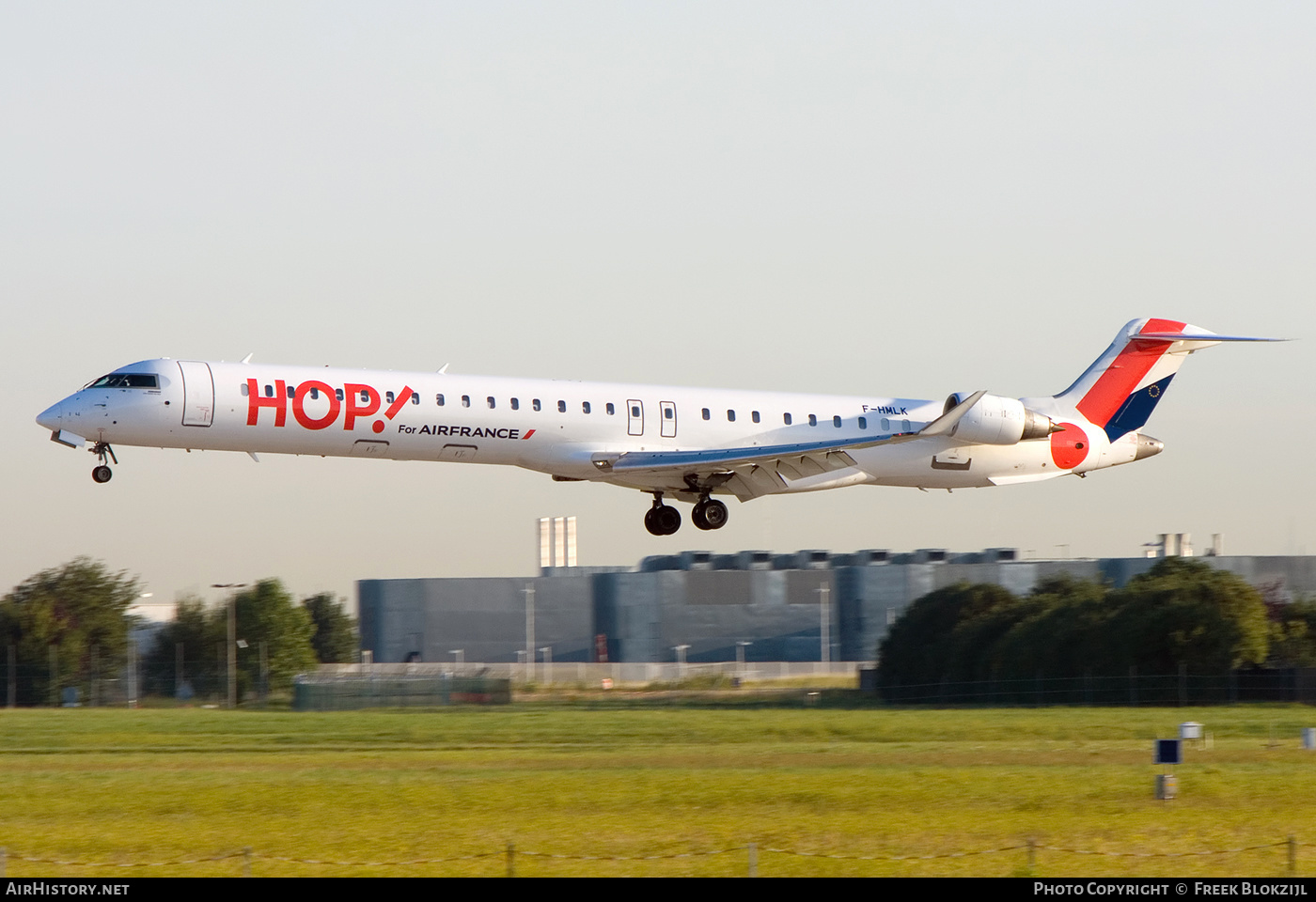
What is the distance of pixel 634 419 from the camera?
33.6 meters

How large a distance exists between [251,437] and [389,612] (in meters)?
43.7

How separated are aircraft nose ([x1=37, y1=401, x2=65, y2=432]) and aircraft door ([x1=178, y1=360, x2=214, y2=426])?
2.25 m

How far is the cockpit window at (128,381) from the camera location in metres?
30.8

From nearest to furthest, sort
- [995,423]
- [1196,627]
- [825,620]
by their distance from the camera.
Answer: [995,423] → [1196,627] → [825,620]

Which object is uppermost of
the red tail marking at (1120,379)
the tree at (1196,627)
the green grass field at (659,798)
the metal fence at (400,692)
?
the red tail marking at (1120,379)

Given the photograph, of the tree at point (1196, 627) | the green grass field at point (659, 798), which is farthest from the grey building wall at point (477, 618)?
the green grass field at point (659, 798)

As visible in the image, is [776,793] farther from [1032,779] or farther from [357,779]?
[357,779]

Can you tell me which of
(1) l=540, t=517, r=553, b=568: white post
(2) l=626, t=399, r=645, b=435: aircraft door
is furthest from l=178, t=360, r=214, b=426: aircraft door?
(1) l=540, t=517, r=553, b=568: white post

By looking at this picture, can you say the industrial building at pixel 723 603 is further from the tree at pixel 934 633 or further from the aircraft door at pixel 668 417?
the aircraft door at pixel 668 417

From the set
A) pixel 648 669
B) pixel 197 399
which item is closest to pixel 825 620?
pixel 648 669

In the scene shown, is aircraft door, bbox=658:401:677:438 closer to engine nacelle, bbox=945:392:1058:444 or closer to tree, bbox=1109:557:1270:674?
engine nacelle, bbox=945:392:1058:444

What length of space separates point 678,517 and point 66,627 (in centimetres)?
3804

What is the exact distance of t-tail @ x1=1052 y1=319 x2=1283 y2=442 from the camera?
39.5 metres

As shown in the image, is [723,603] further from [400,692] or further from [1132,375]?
[1132,375]
